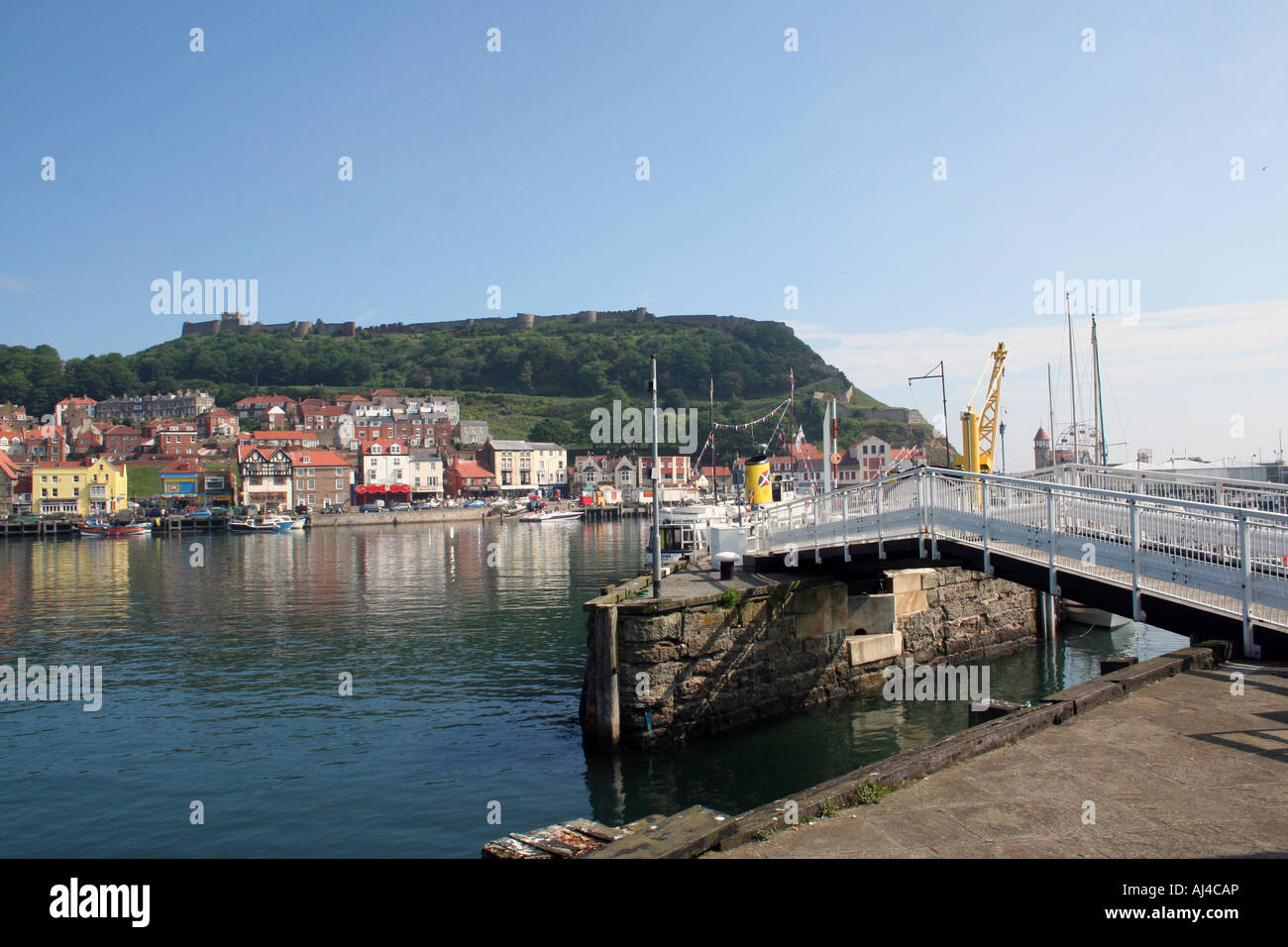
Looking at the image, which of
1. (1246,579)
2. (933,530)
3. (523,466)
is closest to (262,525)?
(523,466)

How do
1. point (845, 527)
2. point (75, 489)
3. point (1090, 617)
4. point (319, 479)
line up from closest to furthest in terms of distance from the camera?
point (845, 527), point (1090, 617), point (75, 489), point (319, 479)

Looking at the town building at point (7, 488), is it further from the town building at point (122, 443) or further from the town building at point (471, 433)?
the town building at point (471, 433)

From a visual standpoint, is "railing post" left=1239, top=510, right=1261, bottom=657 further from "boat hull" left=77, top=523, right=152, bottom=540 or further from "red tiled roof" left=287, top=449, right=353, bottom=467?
"red tiled roof" left=287, top=449, right=353, bottom=467

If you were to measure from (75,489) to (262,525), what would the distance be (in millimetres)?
39204

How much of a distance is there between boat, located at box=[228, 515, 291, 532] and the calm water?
7161cm

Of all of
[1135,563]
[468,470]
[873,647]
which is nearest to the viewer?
[1135,563]

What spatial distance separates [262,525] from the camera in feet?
362

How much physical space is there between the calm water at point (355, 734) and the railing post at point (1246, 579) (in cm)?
725

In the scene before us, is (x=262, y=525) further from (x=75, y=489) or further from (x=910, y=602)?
(x=910, y=602)

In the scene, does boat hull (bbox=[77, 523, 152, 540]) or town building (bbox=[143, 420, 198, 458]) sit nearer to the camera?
boat hull (bbox=[77, 523, 152, 540])

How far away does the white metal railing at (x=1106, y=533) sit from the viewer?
11812 mm

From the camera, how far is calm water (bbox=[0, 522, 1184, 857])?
1426 cm

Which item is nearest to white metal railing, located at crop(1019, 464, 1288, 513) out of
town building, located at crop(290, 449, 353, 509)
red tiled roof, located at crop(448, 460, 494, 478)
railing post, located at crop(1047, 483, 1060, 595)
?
railing post, located at crop(1047, 483, 1060, 595)
